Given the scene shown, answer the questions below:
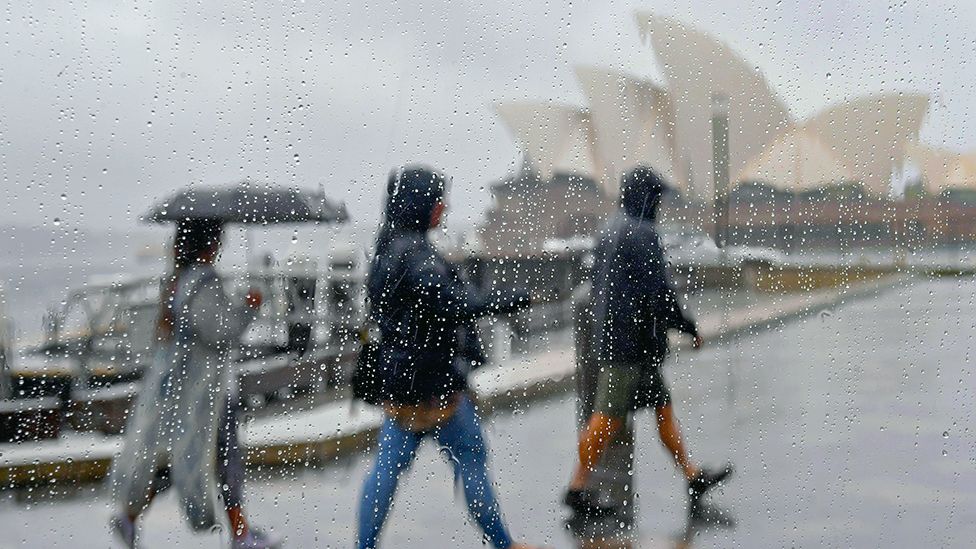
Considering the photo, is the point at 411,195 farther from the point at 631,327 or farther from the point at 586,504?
the point at 586,504

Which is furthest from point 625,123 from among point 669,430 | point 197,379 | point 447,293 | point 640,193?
point 197,379

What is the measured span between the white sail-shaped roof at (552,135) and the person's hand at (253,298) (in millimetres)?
411

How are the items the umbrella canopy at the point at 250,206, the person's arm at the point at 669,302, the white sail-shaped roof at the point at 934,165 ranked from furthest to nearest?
the white sail-shaped roof at the point at 934,165, the person's arm at the point at 669,302, the umbrella canopy at the point at 250,206

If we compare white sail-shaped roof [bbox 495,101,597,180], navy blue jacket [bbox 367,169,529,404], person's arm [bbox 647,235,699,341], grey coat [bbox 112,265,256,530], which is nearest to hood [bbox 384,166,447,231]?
navy blue jacket [bbox 367,169,529,404]

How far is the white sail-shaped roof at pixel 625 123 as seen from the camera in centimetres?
147

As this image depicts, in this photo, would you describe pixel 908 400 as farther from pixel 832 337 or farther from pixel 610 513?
pixel 610 513

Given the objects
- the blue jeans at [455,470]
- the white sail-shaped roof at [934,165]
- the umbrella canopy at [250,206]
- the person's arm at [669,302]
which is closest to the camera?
the umbrella canopy at [250,206]

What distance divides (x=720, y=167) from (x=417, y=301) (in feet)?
1.69

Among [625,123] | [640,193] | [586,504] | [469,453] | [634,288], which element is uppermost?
[625,123]

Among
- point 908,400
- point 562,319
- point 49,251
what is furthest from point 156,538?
point 908,400

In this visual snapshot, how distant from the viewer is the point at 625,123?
4.92ft

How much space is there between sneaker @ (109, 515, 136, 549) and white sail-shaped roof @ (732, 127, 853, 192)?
39.4 inches

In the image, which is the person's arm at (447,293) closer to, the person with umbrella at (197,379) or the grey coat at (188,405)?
the person with umbrella at (197,379)

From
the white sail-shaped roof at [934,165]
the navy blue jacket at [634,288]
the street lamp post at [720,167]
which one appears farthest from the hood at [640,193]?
the white sail-shaped roof at [934,165]
